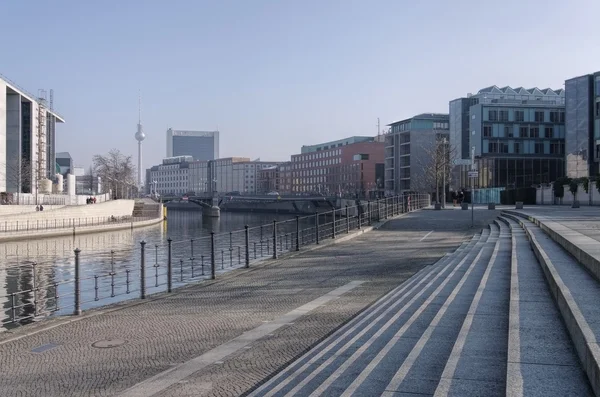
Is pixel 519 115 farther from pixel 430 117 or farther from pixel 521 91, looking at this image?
pixel 430 117

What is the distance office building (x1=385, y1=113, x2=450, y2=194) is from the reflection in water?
6728 cm

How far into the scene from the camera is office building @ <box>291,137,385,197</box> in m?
149

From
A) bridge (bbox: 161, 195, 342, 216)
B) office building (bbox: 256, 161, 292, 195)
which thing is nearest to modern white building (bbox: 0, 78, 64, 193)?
bridge (bbox: 161, 195, 342, 216)

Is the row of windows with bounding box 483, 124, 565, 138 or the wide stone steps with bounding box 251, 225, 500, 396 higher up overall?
the row of windows with bounding box 483, 124, 565, 138

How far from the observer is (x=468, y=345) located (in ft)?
22.2

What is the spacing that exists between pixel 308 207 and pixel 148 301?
385 feet

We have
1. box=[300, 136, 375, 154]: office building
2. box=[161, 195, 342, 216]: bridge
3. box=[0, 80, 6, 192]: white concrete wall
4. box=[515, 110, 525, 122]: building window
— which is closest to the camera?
box=[0, 80, 6, 192]: white concrete wall

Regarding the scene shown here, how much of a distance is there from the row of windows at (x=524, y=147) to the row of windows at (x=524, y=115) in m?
3.32

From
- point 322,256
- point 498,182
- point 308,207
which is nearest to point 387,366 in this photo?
point 322,256

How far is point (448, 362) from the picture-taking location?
239 inches

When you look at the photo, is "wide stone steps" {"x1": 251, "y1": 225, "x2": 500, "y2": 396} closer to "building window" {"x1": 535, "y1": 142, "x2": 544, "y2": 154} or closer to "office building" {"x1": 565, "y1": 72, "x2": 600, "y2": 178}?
"office building" {"x1": 565, "y1": 72, "x2": 600, "y2": 178}

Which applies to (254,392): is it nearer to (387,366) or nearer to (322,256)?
(387,366)

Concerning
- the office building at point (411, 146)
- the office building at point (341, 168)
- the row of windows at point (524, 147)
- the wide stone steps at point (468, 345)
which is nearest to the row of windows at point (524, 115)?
the row of windows at point (524, 147)

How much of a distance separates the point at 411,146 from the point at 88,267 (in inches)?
3578
